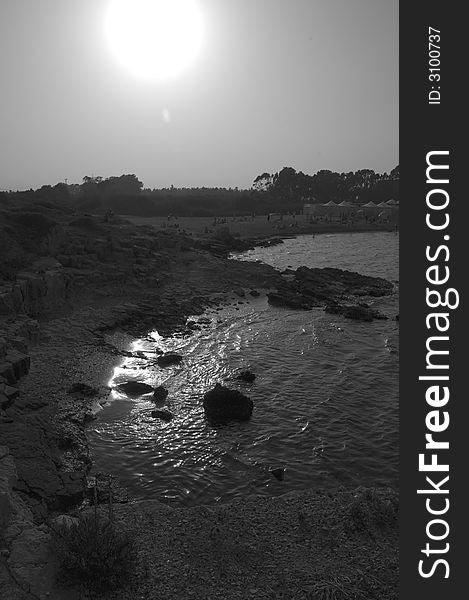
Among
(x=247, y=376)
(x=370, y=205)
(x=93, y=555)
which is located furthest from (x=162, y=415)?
(x=370, y=205)

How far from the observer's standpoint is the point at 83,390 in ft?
46.1

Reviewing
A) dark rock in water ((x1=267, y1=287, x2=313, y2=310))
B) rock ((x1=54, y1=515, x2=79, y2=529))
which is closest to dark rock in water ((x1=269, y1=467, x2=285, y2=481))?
rock ((x1=54, y1=515, x2=79, y2=529))

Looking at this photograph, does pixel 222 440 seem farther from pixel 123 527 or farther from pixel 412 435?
pixel 412 435

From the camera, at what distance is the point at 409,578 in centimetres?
554

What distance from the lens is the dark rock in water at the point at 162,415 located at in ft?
42.7

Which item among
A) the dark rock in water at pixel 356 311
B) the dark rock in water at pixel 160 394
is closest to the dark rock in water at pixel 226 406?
the dark rock in water at pixel 160 394

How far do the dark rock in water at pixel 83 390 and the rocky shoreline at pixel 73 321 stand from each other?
3 cm

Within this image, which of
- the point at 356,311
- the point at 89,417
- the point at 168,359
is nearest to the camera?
the point at 89,417

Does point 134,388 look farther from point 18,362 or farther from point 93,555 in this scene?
point 93,555

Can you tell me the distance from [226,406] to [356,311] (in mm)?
14101

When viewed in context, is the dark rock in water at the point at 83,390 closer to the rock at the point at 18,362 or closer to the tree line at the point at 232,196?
the rock at the point at 18,362

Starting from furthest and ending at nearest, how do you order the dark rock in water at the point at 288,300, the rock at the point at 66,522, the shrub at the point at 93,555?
the dark rock in water at the point at 288,300 → the rock at the point at 66,522 → the shrub at the point at 93,555

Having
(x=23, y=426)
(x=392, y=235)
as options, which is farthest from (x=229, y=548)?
(x=392, y=235)

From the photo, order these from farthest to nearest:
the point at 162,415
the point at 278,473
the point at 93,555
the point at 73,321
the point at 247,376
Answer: the point at 73,321, the point at 247,376, the point at 162,415, the point at 278,473, the point at 93,555
